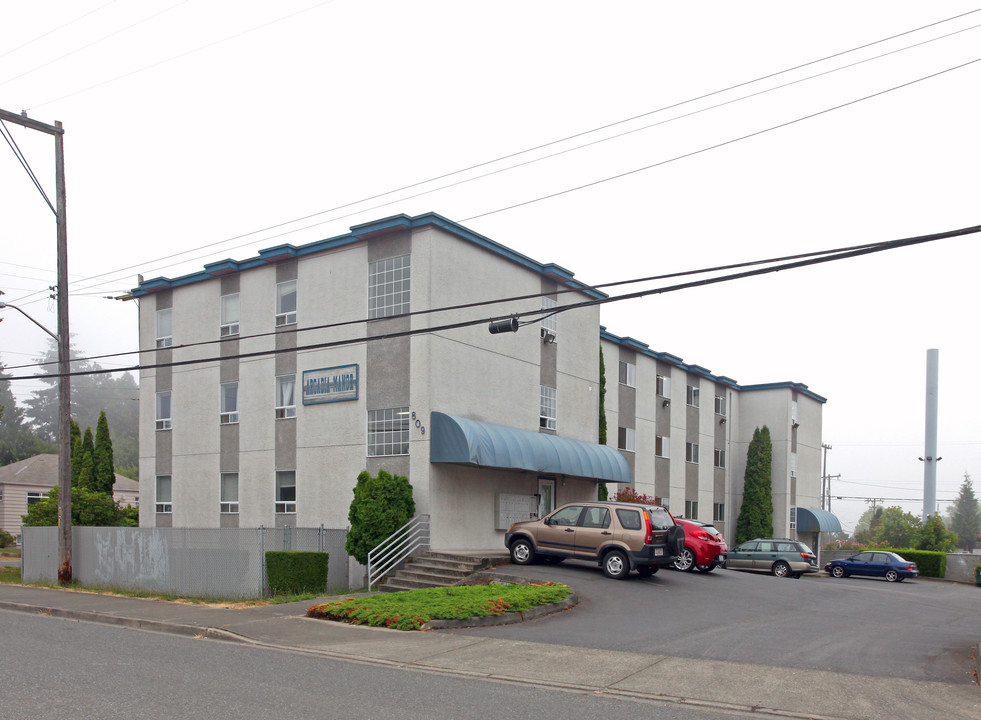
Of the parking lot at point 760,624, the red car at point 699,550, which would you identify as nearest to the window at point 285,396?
the parking lot at point 760,624

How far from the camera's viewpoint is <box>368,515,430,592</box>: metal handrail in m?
21.1

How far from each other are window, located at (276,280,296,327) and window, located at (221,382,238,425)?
9.76ft

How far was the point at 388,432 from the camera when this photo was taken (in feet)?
76.7

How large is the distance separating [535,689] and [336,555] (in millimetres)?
12706

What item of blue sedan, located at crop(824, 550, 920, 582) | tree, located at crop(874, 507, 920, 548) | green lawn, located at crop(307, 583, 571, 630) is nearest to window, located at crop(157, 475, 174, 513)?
green lawn, located at crop(307, 583, 571, 630)

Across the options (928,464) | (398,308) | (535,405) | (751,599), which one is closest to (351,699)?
(751,599)

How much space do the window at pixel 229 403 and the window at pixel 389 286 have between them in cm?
644

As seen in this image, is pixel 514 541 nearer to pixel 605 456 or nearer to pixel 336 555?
pixel 336 555

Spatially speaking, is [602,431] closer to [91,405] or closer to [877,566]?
[877,566]

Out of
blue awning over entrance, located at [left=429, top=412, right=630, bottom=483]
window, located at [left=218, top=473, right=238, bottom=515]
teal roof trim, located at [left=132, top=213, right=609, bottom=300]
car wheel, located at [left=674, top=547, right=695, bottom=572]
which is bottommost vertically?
car wheel, located at [left=674, top=547, right=695, bottom=572]

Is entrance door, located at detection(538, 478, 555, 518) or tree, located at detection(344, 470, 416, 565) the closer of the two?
tree, located at detection(344, 470, 416, 565)

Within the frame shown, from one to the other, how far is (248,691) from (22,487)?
5014 cm

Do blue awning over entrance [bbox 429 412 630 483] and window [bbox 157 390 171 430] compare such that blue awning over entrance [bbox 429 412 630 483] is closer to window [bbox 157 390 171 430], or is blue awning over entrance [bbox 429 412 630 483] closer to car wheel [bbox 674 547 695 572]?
car wheel [bbox 674 547 695 572]

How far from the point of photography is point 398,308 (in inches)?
931
